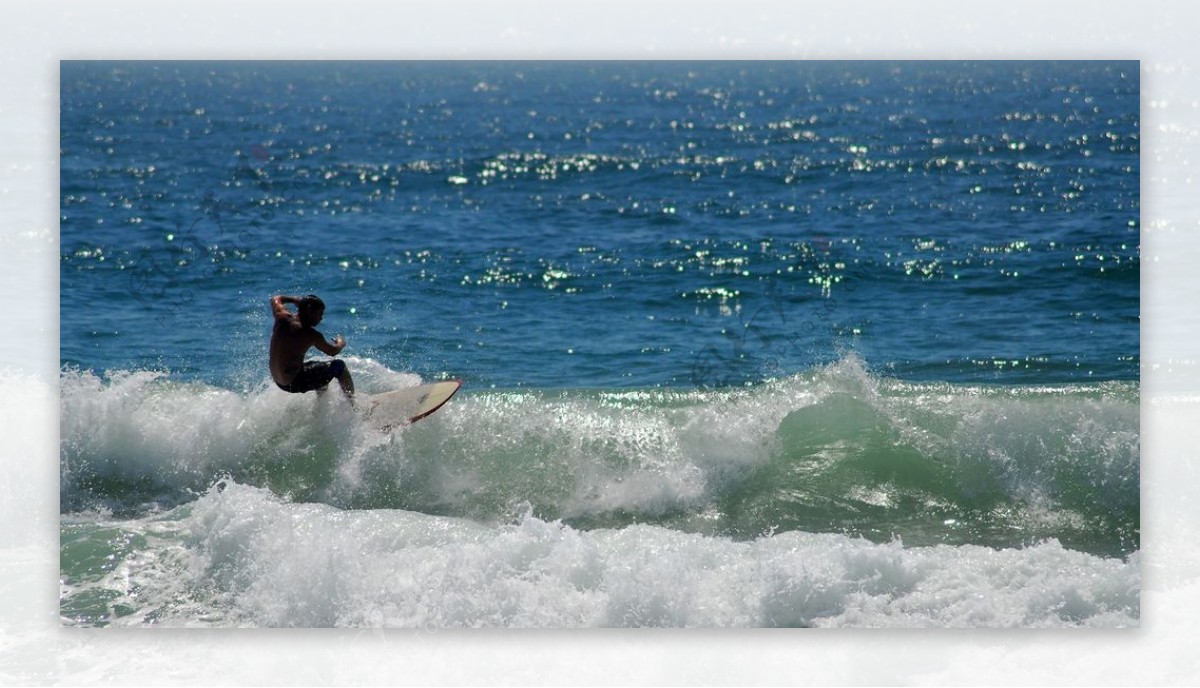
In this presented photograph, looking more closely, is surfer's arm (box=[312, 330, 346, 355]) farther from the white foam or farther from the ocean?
the white foam

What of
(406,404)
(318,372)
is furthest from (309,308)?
(406,404)

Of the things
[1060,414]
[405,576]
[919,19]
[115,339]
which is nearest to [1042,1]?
[919,19]

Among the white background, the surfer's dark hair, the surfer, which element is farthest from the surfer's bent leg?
the white background

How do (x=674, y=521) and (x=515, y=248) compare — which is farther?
(x=515, y=248)

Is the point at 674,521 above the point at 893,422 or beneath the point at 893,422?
beneath

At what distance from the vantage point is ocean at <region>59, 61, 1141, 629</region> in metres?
5.56

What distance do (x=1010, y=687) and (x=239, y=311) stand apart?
5.93 meters

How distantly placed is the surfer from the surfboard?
159 mm

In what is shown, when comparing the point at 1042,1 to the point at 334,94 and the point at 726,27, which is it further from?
the point at 334,94

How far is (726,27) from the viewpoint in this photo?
5949 mm

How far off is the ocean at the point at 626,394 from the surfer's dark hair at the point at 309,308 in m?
0.65

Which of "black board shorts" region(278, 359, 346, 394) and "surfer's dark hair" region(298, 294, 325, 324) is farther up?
"surfer's dark hair" region(298, 294, 325, 324)

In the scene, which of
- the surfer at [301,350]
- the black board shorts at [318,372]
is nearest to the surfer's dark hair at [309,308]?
the surfer at [301,350]

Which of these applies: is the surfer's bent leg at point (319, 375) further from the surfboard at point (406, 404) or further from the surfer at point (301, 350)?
the surfboard at point (406, 404)
